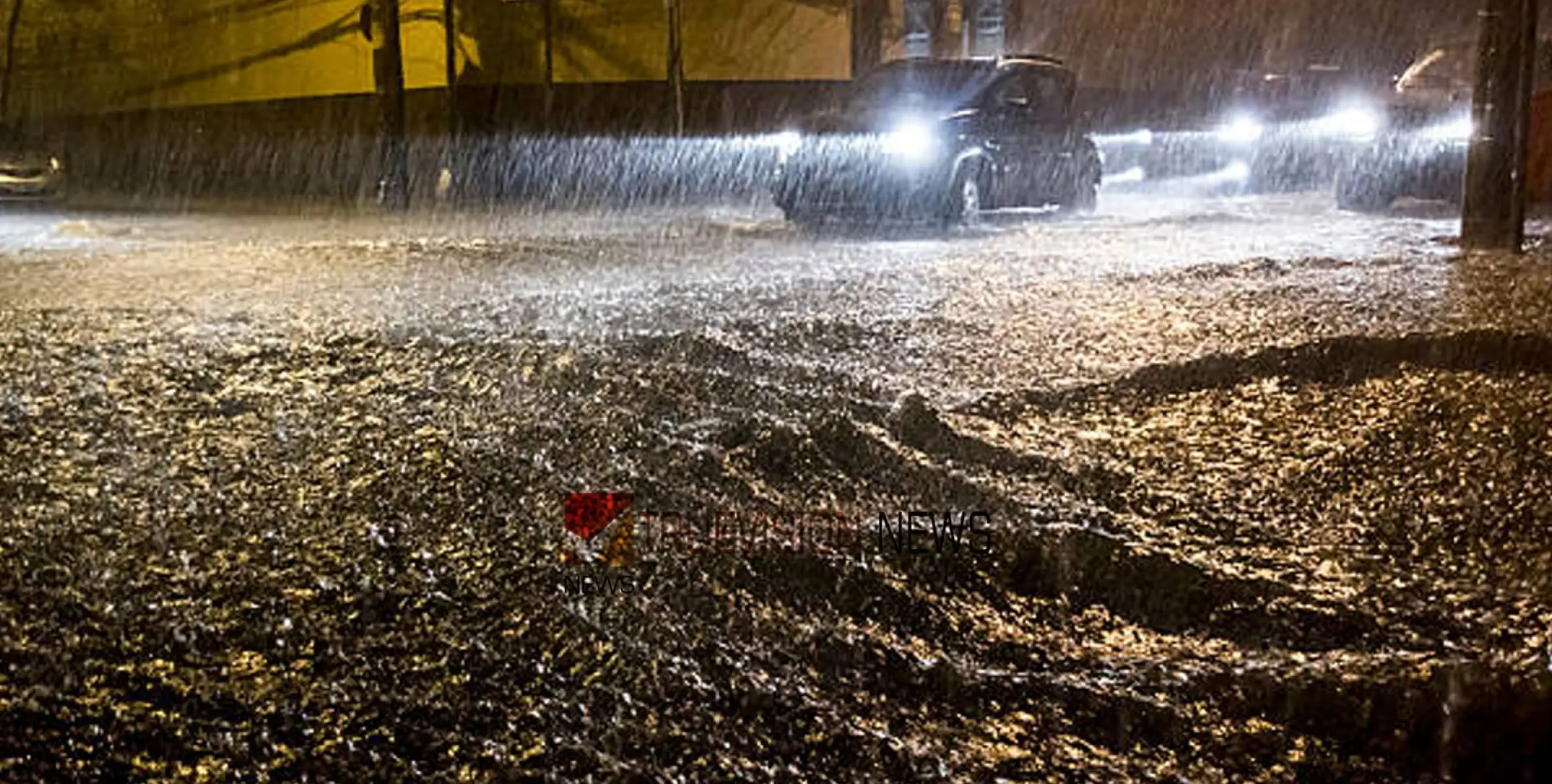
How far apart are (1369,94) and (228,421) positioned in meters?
13.2

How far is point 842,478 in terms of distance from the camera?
4723 mm

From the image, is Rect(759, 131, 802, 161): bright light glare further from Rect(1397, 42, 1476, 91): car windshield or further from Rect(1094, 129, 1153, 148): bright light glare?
Rect(1397, 42, 1476, 91): car windshield

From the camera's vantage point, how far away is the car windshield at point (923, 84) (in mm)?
13312

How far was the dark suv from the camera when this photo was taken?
40.9ft

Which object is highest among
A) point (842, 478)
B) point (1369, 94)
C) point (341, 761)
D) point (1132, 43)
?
point (1132, 43)

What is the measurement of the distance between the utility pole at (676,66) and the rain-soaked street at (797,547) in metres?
10.1

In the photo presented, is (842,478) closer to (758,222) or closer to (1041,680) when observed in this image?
(1041,680)

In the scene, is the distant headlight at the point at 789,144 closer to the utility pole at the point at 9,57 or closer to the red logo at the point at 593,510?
the red logo at the point at 593,510

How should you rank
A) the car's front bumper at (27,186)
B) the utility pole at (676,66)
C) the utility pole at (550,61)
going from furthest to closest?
the utility pole at (550,61) < the car's front bumper at (27,186) < the utility pole at (676,66)

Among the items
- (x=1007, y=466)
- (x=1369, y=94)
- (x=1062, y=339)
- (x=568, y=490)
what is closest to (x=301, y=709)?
(x=568, y=490)

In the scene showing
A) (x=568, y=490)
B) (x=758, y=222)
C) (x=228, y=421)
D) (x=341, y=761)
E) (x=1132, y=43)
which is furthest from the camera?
(x=1132, y=43)

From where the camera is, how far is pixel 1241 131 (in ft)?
58.3

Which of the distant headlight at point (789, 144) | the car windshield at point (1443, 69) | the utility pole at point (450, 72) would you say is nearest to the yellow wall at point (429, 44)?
the utility pole at point (450, 72)

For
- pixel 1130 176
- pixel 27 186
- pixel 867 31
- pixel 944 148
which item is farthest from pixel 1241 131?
pixel 27 186
